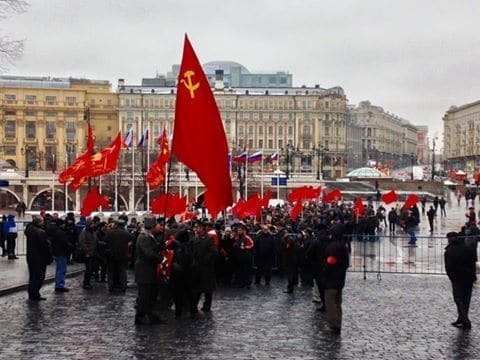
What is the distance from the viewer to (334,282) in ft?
41.5

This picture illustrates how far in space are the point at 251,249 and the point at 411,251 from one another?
10.8 m

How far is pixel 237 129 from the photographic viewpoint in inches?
5925

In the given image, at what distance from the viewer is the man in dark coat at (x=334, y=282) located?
1255cm

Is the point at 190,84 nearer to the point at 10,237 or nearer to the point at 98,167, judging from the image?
the point at 10,237

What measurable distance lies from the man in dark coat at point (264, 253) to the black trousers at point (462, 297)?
5809 millimetres

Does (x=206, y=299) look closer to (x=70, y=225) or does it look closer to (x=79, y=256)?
(x=79, y=256)

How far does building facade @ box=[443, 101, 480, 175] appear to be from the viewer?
15825 centimetres

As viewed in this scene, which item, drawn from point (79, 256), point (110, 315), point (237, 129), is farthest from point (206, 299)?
point (237, 129)

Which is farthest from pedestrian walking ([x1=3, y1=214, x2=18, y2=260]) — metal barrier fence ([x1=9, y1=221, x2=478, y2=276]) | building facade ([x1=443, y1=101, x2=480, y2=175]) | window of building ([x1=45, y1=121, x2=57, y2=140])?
building facade ([x1=443, y1=101, x2=480, y2=175])

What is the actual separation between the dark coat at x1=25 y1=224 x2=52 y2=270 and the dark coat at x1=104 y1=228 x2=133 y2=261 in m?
1.39

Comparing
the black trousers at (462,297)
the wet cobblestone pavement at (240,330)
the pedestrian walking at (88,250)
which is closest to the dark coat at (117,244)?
the wet cobblestone pavement at (240,330)

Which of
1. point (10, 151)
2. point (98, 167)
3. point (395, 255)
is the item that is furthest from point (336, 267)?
point (10, 151)

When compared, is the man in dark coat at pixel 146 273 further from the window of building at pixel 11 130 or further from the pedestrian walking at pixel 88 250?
the window of building at pixel 11 130

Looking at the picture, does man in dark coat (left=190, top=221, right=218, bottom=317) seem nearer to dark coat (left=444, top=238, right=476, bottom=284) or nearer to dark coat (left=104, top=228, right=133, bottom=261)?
dark coat (left=104, top=228, right=133, bottom=261)
